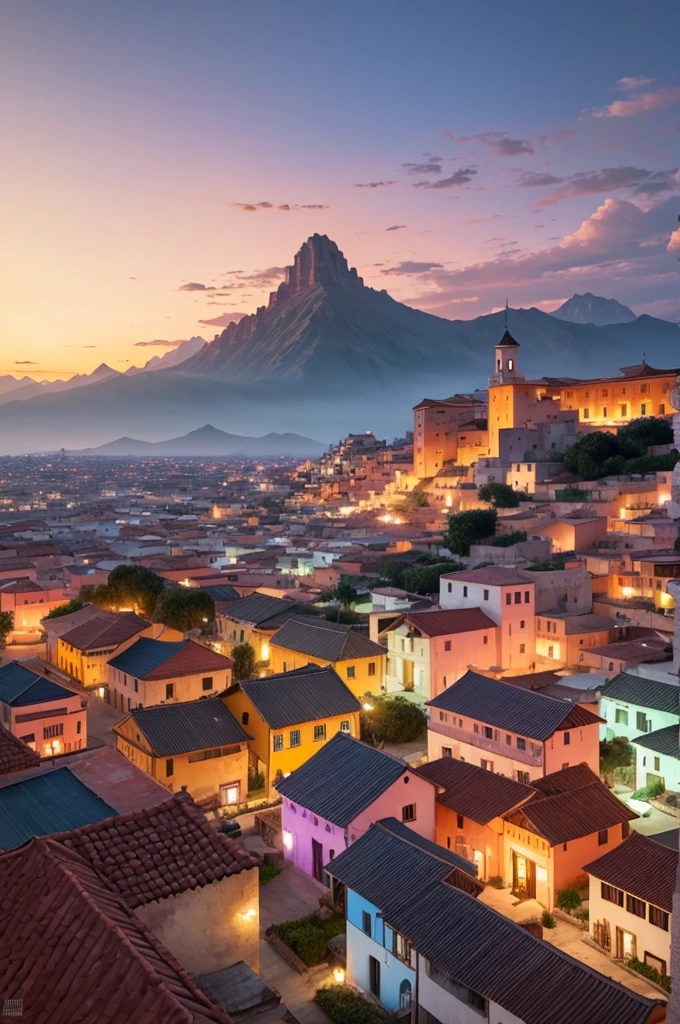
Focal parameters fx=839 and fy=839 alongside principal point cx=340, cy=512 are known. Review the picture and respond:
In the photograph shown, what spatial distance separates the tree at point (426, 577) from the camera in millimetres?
43034

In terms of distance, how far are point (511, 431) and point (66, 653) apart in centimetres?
3990

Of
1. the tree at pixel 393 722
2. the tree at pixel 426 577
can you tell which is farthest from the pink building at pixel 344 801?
the tree at pixel 426 577

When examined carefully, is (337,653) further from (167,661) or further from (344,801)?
(344,801)

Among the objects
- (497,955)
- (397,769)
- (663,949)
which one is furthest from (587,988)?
(397,769)

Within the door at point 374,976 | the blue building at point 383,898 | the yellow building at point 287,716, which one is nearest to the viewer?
the blue building at point 383,898

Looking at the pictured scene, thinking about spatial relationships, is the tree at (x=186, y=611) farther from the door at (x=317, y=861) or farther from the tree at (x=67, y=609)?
the door at (x=317, y=861)

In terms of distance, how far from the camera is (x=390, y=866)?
1419 cm

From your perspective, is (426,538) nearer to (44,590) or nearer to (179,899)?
(44,590)

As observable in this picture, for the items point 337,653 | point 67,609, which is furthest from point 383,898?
point 67,609

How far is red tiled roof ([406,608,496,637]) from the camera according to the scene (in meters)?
29.5

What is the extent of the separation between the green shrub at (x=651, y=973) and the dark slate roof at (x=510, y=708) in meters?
6.51

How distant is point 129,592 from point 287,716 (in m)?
22.6

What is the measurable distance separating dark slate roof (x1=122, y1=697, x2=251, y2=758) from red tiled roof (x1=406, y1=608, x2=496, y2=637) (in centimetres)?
858

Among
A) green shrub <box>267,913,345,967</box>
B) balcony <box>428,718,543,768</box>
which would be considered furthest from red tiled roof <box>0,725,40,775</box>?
balcony <box>428,718,543,768</box>
